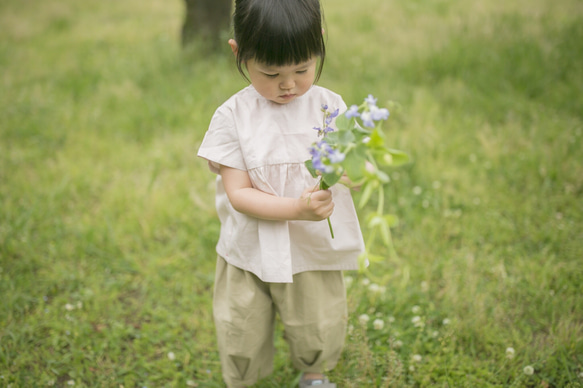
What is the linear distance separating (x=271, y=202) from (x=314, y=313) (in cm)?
57

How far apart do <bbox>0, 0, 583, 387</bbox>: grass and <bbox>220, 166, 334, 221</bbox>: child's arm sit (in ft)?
1.00

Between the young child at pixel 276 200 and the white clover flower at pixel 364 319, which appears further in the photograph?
the white clover flower at pixel 364 319

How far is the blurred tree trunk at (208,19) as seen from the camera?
4.75 m

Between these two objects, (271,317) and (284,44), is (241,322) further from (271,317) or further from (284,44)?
(284,44)

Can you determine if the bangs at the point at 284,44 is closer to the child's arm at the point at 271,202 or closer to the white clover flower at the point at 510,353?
the child's arm at the point at 271,202

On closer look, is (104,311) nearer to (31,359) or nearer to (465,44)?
(31,359)

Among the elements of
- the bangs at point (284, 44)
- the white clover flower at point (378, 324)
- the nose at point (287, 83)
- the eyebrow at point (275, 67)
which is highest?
the bangs at point (284, 44)

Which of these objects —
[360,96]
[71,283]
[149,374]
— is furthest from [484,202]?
[71,283]

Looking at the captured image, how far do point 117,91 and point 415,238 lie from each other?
3.28 m

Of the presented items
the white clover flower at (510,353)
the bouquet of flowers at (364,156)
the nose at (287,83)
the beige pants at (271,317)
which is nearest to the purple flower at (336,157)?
the bouquet of flowers at (364,156)

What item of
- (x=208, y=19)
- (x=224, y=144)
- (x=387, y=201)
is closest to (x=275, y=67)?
(x=224, y=144)

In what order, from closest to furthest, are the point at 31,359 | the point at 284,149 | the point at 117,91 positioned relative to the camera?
1. the point at 284,149
2. the point at 31,359
3. the point at 117,91

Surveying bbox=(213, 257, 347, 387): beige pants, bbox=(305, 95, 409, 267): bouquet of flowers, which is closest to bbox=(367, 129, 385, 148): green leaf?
bbox=(305, 95, 409, 267): bouquet of flowers

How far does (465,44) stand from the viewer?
15.1ft
